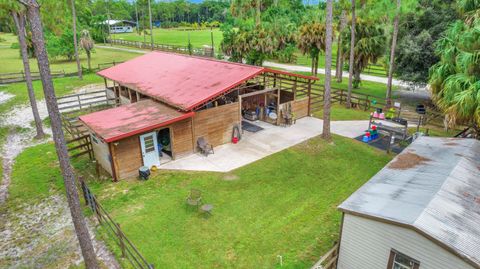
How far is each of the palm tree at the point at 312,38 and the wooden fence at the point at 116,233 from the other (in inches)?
989

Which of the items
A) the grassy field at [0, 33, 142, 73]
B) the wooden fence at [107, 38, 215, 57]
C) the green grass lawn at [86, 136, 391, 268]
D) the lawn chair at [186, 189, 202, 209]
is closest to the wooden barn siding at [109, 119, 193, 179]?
the green grass lawn at [86, 136, 391, 268]

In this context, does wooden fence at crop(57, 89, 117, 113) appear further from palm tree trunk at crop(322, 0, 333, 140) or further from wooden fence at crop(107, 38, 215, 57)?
wooden fence at crop(107, 38, 215, 57)

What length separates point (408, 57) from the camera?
2077cm

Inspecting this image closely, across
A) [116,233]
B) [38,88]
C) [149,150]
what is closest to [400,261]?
[116,233]

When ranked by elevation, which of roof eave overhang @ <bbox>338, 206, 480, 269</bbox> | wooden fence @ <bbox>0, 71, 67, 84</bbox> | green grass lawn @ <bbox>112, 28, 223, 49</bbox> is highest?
green grass lawn @ <bbox>112, 28, 223, 49</bbox>

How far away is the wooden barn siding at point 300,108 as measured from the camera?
794 inches

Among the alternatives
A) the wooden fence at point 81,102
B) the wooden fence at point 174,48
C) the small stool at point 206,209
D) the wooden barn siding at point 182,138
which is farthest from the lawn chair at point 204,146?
the wooden fence at point 174,48

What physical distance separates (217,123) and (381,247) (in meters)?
10.7

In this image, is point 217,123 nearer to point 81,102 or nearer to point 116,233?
point 116,233

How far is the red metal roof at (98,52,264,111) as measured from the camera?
50.0 feet

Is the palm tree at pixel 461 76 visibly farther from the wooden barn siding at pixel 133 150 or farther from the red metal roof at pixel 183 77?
the wooden barn siding at pixel 133 150

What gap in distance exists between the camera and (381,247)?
7.00 m

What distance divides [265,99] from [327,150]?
243 inches

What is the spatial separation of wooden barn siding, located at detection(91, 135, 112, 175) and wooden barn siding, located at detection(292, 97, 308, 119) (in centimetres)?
1175
